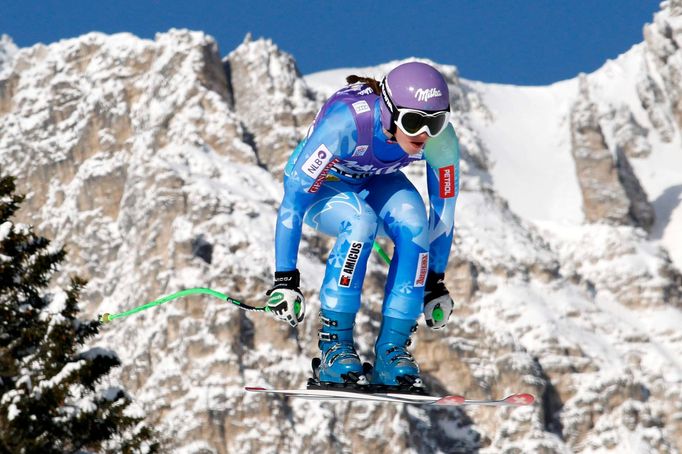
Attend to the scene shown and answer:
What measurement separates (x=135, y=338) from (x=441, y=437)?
52.1 metres

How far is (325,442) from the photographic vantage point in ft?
551

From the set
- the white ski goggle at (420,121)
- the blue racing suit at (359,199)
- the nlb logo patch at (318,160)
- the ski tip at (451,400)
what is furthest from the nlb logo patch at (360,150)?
the ski tip at (451,400)

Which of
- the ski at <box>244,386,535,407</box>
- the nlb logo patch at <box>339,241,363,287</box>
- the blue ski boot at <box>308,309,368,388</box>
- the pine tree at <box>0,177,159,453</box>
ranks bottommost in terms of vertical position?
the ski at <box>244,386,535,407</box>

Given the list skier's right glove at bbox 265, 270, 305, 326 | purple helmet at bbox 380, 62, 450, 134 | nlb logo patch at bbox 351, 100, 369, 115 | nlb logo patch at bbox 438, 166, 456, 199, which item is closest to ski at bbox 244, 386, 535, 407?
skier's right glove at bbox 265, 270, 305, 326

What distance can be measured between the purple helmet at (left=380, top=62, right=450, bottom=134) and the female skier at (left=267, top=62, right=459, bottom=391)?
0.06 feet

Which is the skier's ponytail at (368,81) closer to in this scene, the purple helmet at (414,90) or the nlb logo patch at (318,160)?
the purple helmet at (414,90)

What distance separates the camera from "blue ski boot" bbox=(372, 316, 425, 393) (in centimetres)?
1204

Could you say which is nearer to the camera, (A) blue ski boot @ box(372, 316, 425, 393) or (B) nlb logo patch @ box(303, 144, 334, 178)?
(B) nlb logo patch @ box(303, 144, 334, 178)

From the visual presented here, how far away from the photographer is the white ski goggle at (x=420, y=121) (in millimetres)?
11203

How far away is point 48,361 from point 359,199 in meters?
16.6

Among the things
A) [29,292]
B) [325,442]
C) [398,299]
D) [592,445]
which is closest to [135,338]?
[325,442]

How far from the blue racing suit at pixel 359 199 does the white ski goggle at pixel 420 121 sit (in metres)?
0.53

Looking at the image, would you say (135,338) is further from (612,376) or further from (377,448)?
(612,376)

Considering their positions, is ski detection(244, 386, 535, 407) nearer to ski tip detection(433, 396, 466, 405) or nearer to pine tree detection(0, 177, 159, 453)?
ski tip detection(433, 396, 466, 405)
